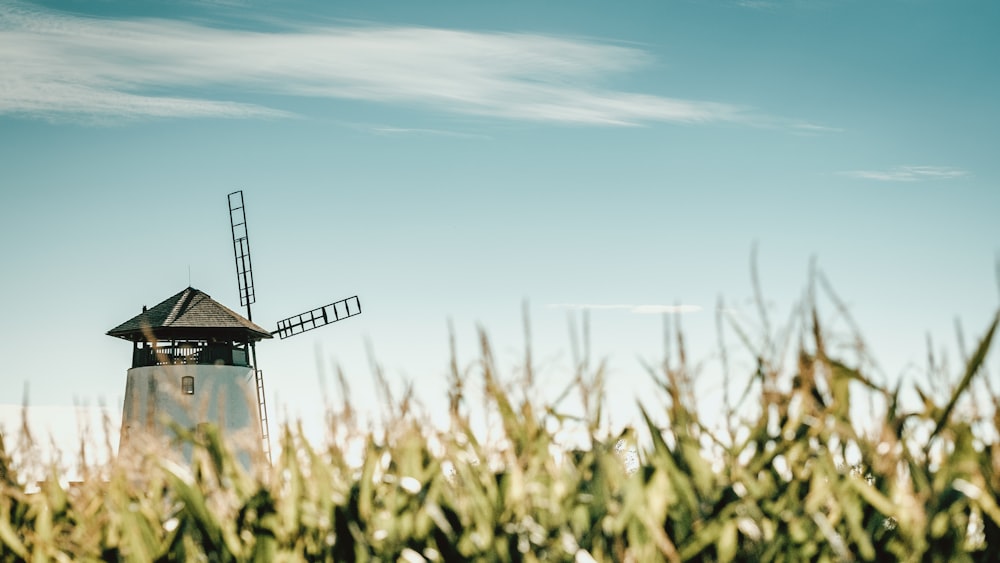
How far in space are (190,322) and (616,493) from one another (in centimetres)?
3393

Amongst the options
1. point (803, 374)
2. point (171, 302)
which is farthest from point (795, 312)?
point (171, 302)

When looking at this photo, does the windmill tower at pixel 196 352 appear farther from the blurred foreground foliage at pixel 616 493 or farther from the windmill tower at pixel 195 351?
the blurred foreground foliage at pixel 616 493

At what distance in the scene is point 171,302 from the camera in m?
37.5

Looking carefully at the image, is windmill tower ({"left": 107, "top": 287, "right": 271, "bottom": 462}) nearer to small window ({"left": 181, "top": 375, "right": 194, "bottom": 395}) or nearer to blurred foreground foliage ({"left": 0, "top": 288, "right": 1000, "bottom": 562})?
small window ({"left": 181, "top": 375, "right": 194, "bottom": 395})

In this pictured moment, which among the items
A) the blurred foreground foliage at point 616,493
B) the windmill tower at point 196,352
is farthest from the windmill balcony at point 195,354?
the blurred foreground foliage at point 616,493

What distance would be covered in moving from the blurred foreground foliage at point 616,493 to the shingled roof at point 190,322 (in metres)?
31.9

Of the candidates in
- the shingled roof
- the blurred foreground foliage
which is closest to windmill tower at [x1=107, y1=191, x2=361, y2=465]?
the shingled roof

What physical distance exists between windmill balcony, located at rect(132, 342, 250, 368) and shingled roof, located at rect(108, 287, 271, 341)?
38 centimetres

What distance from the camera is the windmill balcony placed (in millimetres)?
33594

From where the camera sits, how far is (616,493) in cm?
287

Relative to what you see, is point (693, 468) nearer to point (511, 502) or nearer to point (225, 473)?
point (511, 502)

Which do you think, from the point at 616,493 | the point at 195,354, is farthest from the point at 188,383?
the point at 616,493

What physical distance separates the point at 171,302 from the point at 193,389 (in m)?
5.46

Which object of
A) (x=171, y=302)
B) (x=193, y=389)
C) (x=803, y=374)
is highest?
(x=803, y=374)
